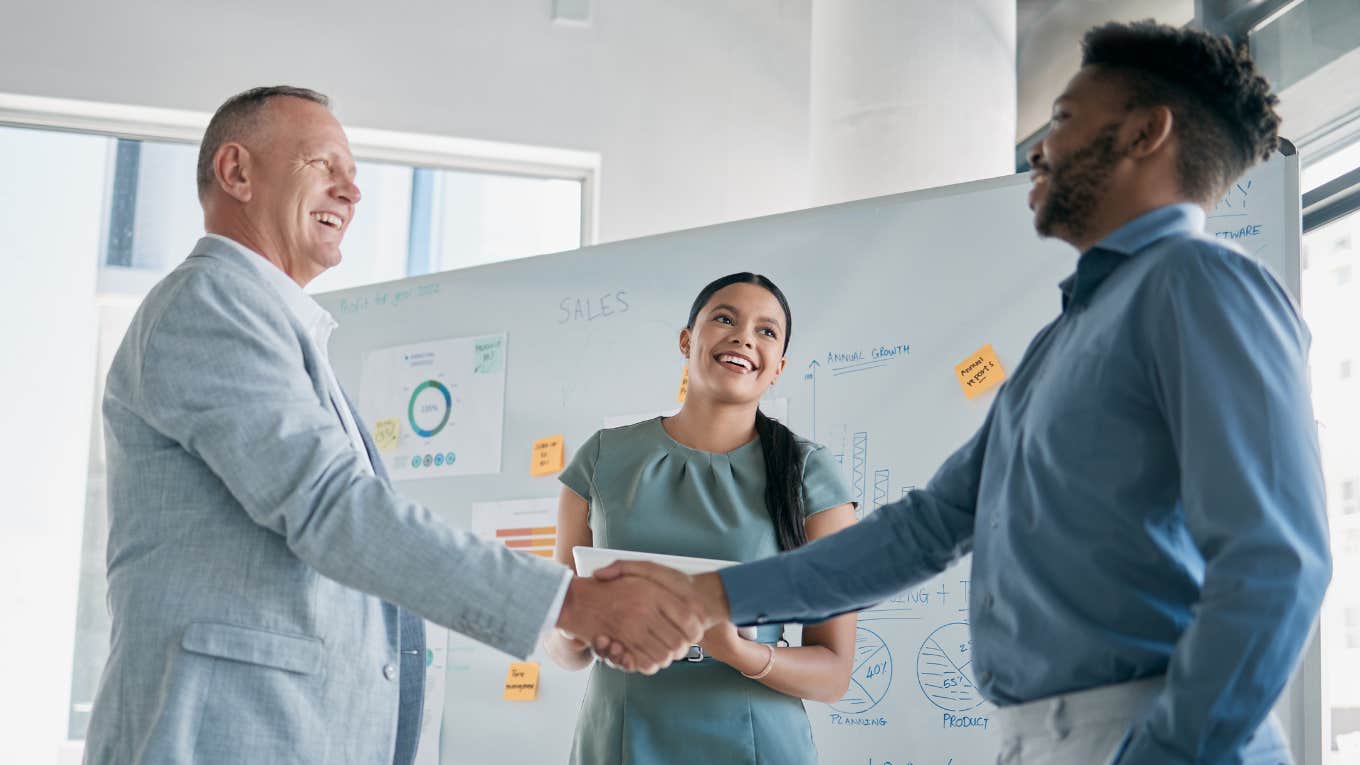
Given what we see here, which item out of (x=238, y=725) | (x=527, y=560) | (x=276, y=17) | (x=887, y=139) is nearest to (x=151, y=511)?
(x=238, y=725)

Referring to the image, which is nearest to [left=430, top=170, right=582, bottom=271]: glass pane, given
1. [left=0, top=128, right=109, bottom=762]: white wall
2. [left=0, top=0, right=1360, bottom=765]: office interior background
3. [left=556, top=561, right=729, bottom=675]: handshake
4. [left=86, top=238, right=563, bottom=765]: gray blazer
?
[left=0, top=0, right=1360, bottom=765]: office interior background

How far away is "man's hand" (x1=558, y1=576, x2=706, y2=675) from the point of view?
190 cm

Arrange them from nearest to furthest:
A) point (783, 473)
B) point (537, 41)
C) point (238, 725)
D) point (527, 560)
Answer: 1. point (238, 725)
2. point (527, 560)
3. point (783, 473)
4. point (537, 41)

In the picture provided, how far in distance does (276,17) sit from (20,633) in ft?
7.23

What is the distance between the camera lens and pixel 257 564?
5.24ft

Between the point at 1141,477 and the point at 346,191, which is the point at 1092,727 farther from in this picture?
the point at 346,191

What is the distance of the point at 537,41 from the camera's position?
4.32 metres

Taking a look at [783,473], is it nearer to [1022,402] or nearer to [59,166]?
[1022,402]

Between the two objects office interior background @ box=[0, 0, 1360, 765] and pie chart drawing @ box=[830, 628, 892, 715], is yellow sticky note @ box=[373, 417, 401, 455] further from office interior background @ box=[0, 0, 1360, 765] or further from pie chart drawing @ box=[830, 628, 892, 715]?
pie chart drawing @ box=[830, 628, 892, 715]

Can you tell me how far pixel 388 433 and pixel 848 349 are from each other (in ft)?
4.76

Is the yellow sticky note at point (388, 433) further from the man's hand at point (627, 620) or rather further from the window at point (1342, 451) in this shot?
the window at point (1342, 451)

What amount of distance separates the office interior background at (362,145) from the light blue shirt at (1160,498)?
8.25ft

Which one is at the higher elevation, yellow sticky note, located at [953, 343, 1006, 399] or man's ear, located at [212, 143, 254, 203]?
man's ear, located at [212, 143, 254, 203]

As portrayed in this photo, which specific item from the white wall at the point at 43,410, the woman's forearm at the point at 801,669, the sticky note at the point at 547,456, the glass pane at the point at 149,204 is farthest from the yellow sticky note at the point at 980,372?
the white wall at the point at 43,410
